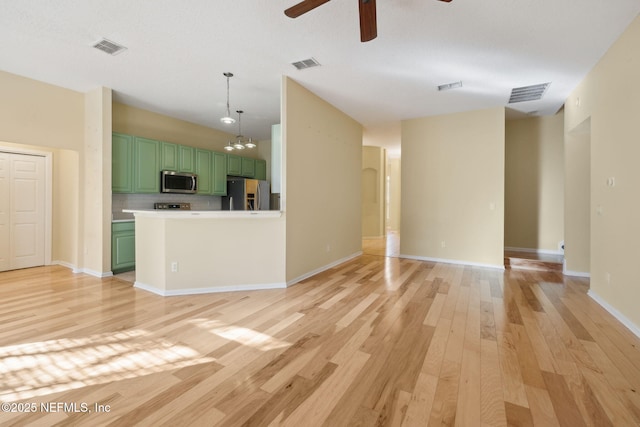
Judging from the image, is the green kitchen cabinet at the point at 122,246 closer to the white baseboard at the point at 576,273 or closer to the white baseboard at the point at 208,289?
the white baseboard at the point at 208,289

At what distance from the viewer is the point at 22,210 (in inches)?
197

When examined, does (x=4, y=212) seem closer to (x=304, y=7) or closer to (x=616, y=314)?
(x=304, y=7)

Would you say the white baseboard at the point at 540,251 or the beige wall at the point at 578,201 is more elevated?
the beige wall at the point at 578,201

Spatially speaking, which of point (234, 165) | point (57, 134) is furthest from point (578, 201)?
point (57, 134)

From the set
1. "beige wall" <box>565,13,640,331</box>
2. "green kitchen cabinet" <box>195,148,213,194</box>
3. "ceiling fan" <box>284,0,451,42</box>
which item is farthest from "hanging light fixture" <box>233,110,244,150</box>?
"beige wall" <box>565,13,640,331</box>

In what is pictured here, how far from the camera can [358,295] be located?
11.9 feet

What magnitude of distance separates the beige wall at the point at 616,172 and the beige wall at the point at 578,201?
0.92 meters

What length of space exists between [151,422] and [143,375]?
1.75ft

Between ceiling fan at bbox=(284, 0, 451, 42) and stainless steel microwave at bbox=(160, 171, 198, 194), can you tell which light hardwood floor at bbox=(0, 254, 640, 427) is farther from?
ceiling fan at bbox=(284, 0, 451, 42)

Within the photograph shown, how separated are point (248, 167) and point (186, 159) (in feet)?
5.63

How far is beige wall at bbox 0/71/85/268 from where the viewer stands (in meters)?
3.95

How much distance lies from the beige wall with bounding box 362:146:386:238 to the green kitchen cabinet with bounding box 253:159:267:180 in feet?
11.2

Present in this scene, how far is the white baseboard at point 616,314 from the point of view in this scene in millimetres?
2546

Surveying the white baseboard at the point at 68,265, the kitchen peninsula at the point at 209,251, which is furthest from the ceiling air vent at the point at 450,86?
the white baseboard at the point at 68,265
